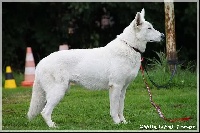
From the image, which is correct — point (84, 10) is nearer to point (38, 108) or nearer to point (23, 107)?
point (23, 107)

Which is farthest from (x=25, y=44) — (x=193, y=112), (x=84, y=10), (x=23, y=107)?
(x=193, y=112)

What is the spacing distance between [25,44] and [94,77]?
1248 centimetres

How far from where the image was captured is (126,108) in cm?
941

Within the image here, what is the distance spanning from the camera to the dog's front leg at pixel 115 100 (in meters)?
7.69

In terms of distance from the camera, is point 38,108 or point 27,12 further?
point 27,12

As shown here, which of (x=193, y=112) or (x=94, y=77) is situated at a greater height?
(x=94, y=77)

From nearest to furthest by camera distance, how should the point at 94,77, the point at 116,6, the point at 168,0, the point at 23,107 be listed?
the point at 94,77
the point at 23,107
the point at 168,0
the point at 116,6

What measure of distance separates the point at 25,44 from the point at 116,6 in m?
3.94

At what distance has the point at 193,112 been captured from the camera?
8.70 meters

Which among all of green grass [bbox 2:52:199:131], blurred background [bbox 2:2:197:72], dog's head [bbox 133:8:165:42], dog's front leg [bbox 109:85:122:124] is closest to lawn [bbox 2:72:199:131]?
green grass [bbox 2:52:199:131]

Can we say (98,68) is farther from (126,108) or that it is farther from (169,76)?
(169,76)

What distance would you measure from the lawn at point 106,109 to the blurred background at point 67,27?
22.5 feet

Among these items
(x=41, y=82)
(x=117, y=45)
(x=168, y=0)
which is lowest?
(x=41, y=82)

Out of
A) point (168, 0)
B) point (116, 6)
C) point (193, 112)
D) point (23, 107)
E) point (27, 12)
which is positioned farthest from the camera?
point (27, 12)
